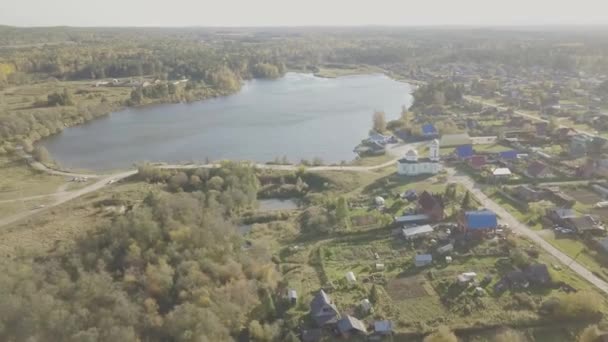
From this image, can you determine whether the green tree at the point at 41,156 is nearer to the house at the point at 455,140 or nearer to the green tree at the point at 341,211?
the green tree at the point at 341,211

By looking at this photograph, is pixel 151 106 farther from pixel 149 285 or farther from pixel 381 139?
pixel 149 285

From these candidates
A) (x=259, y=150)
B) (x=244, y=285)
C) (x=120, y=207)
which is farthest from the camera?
(x=259, y=150)

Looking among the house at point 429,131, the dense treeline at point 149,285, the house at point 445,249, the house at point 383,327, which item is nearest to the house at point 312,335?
the dense treeline at point 149,285

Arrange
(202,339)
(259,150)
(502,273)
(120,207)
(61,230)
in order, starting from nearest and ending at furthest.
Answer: (202,339), (502,273), (61,230), (120,207), (259,150)

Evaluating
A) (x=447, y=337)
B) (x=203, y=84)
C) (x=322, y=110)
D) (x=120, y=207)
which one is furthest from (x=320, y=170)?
(x=203, y=84)

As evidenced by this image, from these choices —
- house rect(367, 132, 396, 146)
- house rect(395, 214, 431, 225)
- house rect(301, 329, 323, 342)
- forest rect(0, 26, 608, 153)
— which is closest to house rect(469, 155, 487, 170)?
house rect(367, 132, 396, 146)

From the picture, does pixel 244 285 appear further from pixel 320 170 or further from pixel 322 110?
pixel 322 110

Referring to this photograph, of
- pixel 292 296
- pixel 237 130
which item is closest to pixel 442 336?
pixel 292 296
